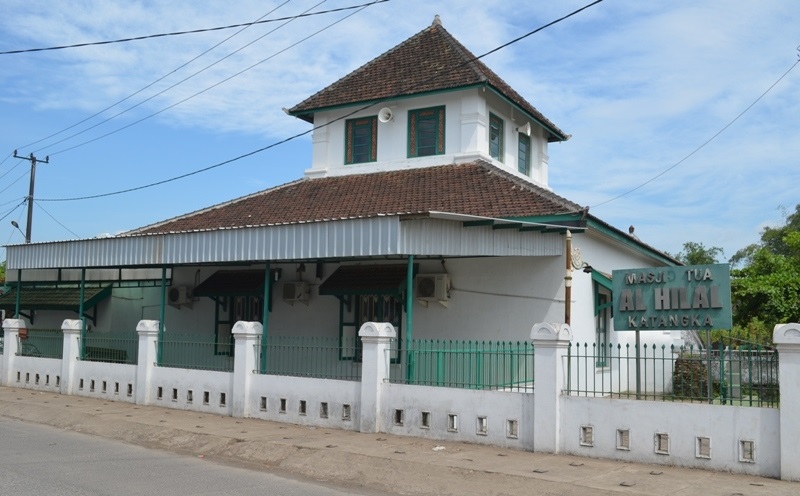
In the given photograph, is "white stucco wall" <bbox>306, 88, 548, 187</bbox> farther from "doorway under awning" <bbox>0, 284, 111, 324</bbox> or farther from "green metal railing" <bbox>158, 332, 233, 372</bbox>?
"doorway under awning" <bbox>0, 284, 111, 324</bbox>

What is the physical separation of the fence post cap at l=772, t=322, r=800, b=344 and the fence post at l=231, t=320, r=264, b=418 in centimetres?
880

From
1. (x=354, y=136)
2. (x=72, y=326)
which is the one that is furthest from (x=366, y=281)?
(x=72, y=326)

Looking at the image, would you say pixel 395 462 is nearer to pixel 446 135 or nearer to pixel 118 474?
pixel 118 474

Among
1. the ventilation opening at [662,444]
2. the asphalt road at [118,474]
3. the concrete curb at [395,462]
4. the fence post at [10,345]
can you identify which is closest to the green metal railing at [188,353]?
the concrete curb at [395,462]

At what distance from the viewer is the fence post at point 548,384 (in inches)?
424

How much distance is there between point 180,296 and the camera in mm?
19359

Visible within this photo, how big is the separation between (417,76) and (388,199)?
4.11 metres

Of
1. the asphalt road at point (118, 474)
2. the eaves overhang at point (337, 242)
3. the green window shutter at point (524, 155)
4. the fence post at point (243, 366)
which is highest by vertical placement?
the green window shutter at point (524, 155)

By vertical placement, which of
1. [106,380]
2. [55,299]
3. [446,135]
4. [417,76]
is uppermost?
[417,76]

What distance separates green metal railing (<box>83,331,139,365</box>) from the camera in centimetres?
1778

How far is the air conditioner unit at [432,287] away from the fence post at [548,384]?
13.9 ft

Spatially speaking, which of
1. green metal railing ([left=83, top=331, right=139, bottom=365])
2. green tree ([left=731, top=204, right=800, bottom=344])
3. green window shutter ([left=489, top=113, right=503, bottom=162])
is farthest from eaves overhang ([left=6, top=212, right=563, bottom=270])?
green tree ([left=731, top=204, right=800, bottom=344])

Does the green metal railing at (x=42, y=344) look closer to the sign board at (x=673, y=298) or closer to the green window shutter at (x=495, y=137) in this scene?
the green window shutter at (x=495, y=137)

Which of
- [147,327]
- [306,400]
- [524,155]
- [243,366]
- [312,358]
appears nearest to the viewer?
[306,400]
